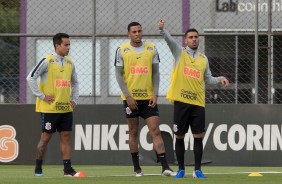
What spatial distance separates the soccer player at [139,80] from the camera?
14.6m

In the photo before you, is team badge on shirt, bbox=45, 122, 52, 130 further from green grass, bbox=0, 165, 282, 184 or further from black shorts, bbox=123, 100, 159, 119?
black shorts, bbox=123, 100, 159, 119

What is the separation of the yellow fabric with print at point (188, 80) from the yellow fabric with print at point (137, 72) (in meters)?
0.43

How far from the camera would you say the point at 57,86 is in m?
15.3

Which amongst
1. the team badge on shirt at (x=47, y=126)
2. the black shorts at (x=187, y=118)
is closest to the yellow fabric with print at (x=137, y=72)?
the black shorts at (x=187, y=118)

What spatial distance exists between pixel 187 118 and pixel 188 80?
1.68 ft

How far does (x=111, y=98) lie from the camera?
64.0 feet

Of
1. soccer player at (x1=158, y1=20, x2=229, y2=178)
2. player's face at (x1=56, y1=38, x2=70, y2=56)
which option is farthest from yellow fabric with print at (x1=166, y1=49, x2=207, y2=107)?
player's face at (x1=56, y1=38, x2=70, y2=56)

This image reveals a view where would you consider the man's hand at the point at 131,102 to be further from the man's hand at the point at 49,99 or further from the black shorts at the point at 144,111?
the man's hand at the point at 49,99

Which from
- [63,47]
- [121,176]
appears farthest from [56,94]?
[121,176]

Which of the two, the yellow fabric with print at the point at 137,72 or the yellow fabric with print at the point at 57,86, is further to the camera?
the yellow fabric with print at the point at 57,86

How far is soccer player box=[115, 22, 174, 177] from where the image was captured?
14625mm

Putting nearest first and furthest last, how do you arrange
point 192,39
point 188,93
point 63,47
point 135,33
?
1. point 192,39
2. point 188,93
3. point 135,33
4. point 63,47

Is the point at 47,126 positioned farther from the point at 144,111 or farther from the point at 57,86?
the point at 144,111

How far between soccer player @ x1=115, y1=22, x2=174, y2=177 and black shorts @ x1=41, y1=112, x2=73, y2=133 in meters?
1.04
